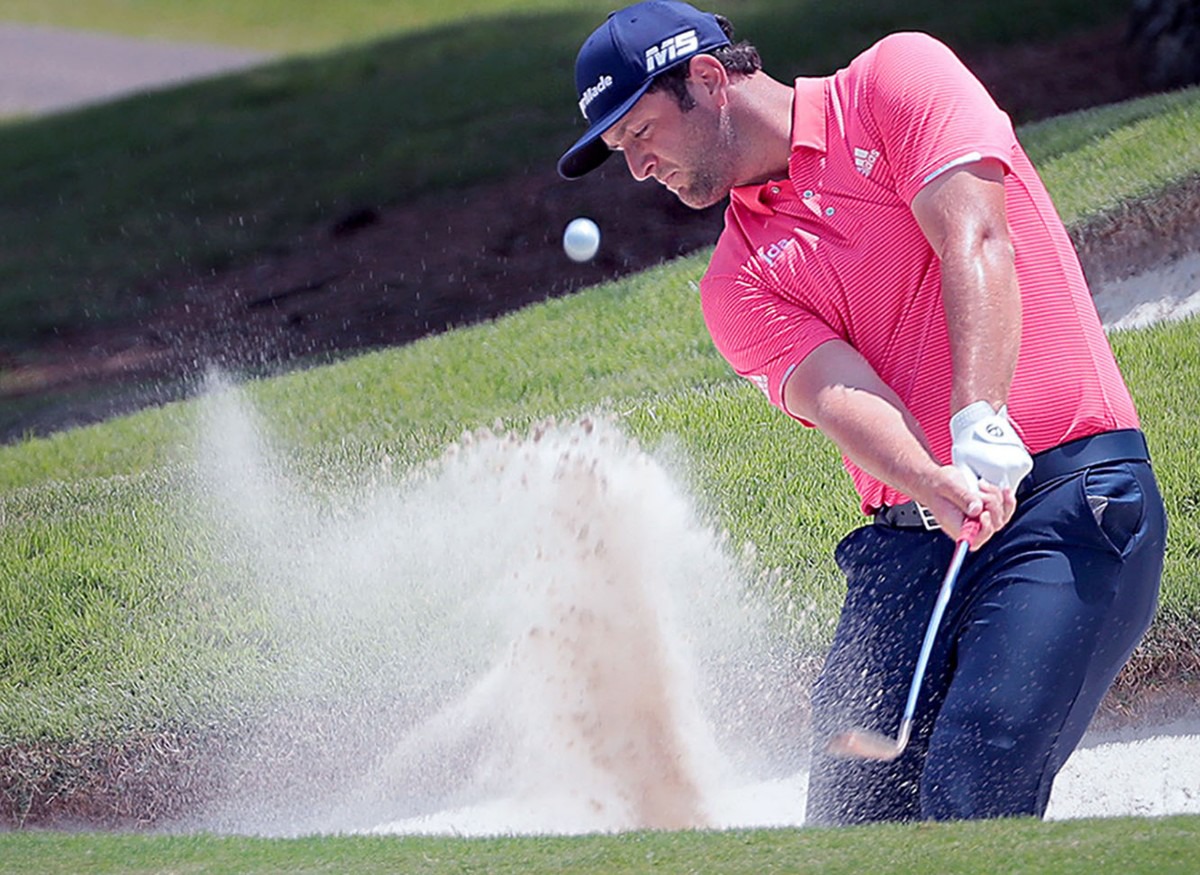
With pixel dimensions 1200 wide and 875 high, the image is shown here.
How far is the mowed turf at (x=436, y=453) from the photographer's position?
2891mm

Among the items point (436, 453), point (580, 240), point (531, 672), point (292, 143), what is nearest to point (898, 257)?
point (531, 672)

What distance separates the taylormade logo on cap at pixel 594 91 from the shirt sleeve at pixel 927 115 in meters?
0.47

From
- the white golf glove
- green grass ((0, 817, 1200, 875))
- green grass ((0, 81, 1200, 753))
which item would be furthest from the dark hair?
green grass ((0, 81, 1200, 753))

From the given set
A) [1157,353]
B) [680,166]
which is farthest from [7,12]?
[680,166]

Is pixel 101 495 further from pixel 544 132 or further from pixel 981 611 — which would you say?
pixel 544 132

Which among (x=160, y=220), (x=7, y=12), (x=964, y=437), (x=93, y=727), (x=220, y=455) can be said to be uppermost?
(x=964, y=437)

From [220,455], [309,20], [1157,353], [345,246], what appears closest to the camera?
[1157,353]

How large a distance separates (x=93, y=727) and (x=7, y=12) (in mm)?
20788

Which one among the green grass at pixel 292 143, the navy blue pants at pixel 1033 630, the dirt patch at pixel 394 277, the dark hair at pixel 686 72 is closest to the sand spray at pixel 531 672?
the navy blue pants at pixel 1033 630

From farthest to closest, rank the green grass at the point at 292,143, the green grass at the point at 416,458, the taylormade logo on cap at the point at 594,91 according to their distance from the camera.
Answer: the green grass at the point at 292,143
the green grass at the point at 416,458
the taylormade logo on cap at the point at 594,91

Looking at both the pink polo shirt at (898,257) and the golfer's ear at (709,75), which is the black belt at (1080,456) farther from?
the golfer's ear at (709,75)

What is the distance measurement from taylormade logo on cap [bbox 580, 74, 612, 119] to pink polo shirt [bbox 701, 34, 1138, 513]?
31cm

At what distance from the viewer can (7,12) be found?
23266mm

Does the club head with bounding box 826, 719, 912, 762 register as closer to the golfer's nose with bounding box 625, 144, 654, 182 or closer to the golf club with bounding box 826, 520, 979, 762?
the golf club with bounding box 826, 520, 979, 762
